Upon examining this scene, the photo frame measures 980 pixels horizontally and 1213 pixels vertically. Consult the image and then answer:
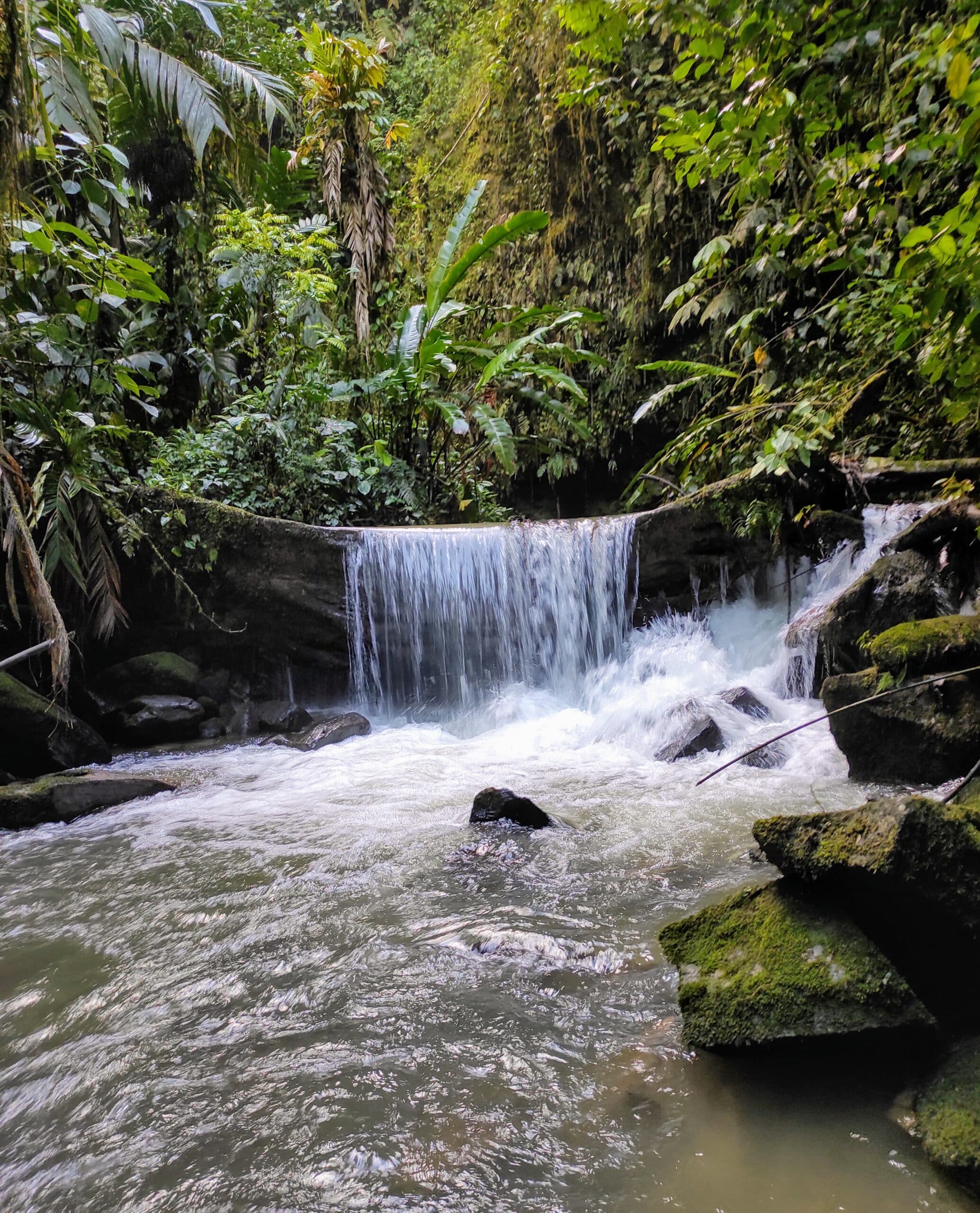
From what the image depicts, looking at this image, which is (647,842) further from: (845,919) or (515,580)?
(515,580)

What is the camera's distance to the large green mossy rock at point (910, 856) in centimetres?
181

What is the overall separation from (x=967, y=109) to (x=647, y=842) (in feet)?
11.4

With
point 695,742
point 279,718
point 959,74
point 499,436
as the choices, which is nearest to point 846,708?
point 959,74

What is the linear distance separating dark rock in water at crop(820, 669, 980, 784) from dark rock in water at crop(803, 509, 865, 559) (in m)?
2.27

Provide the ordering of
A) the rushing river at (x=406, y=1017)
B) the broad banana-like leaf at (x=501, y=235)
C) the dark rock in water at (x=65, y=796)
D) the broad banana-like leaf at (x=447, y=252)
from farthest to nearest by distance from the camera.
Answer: the broad banana-like leaf at (x=447, y=252), the broad banana-like leaf at (x=501, y=235), the dark rock in water at (x=65, y=796), the rushing river at (x=406, y=1017)

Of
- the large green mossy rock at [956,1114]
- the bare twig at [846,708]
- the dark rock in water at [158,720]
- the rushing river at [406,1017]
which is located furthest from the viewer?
the dark rock in water at [158,720]

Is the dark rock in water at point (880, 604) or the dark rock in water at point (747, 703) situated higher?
the dark rock in water at point (880, 604)

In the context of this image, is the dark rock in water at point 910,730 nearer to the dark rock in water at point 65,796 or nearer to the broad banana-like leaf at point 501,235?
the dark rock in water at point 65,796

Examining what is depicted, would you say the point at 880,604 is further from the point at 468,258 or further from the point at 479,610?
the point at 468,258

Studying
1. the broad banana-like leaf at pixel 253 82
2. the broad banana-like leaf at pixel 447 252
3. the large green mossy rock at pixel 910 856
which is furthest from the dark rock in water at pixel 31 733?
the broad banana-like leaf at pixel 253 82

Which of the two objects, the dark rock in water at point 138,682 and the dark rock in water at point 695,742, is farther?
the dark rock in water at point 138,682

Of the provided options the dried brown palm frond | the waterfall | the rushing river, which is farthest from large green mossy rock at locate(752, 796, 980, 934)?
the waterfall

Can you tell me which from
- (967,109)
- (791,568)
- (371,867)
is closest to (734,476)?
(791,568)

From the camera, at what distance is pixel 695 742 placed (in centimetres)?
518
